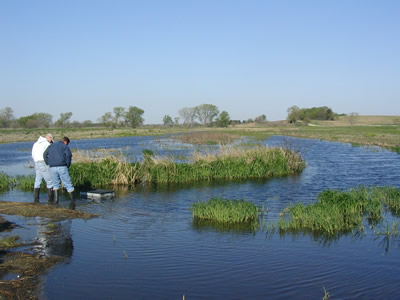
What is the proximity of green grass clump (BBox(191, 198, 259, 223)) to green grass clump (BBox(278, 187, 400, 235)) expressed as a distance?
39.5 inches

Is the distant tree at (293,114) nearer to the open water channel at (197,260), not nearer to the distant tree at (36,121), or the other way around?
the distant tree at (36,121)

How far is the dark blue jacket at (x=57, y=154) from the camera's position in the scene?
1286 centimetres

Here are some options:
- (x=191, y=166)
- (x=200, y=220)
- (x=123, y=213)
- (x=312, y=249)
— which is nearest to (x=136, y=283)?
(x=312, y=249)

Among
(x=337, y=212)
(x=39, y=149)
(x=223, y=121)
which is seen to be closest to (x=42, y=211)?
(x=39, y=149)

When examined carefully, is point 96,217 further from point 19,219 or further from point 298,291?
point 298,291

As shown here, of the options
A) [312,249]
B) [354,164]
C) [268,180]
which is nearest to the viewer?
[312,249]

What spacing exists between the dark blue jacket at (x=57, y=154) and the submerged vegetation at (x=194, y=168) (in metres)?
5.98

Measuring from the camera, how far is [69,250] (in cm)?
901

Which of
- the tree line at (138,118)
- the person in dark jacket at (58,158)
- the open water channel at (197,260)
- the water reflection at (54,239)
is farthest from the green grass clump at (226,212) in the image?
the tree line at (138,118)

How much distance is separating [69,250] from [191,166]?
12.8m

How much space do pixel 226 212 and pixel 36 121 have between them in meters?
128

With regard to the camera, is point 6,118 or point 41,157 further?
point 6,118

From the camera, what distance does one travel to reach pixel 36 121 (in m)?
128

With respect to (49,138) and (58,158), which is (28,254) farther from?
(49,138)
